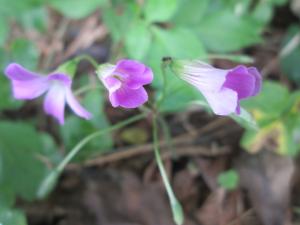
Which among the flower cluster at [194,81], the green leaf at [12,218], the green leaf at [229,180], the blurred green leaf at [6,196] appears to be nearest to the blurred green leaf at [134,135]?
the green leaf at [229,180]

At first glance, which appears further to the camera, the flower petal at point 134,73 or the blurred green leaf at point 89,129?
the blurred green leaf at point 89,129

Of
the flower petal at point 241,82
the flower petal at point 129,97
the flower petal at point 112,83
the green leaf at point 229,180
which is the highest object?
the flower petal at point 241,82

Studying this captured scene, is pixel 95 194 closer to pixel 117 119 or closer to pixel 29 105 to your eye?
pixel 117 119

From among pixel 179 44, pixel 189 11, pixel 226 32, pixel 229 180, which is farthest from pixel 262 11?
pixel 229 180

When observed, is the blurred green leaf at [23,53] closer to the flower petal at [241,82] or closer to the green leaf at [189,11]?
the green leaf at [189,11]

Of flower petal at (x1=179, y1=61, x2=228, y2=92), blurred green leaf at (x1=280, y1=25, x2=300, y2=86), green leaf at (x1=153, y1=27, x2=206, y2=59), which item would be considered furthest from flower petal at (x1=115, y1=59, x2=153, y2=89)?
blurred green leaf at (x1=280, y1=25, x2=300, y2=86)

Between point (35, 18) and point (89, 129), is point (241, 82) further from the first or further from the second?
point (35, 18)
